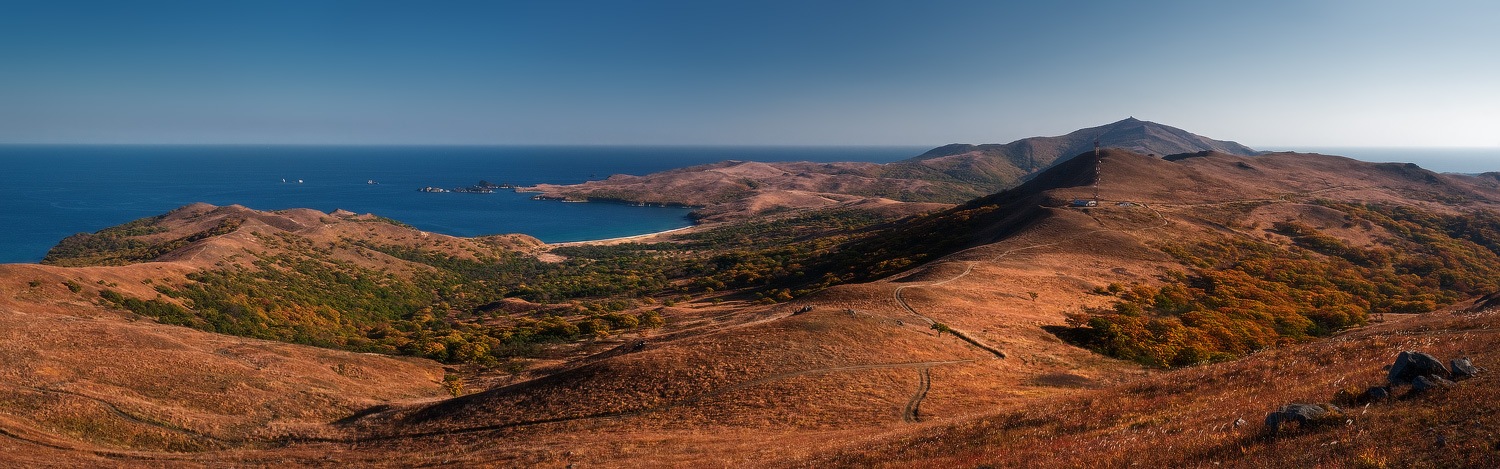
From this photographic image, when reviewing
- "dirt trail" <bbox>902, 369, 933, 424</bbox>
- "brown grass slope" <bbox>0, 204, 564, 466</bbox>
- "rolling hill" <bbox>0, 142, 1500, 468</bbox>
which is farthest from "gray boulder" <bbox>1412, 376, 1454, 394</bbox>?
"brown grass slope" <bbox>0, 204, 564, 466</bbox>

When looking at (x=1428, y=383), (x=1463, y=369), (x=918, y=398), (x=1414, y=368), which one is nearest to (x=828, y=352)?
(x=918, y=398)

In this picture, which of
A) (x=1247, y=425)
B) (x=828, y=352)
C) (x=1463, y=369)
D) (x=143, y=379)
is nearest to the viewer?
(x=1463, y=369)

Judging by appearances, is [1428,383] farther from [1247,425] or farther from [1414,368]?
[1247,425]

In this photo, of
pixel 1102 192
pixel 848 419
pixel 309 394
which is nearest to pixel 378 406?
pixel 309 394

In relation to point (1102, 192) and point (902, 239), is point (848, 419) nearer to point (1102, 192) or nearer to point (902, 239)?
point (902, 239)

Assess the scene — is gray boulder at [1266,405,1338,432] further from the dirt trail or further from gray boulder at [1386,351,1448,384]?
the dirt trail

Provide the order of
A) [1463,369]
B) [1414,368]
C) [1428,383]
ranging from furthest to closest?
[1414,368] → [1463,369] → [1428,383]

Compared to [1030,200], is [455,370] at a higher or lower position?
lower
